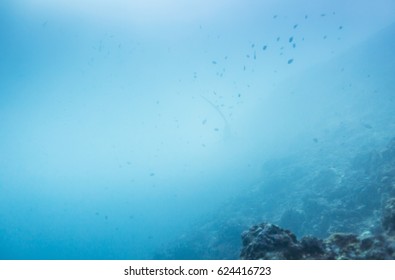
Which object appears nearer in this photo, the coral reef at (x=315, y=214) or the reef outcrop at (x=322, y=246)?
the reef outcrop at (x=322, y=246)

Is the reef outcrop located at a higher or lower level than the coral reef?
lower

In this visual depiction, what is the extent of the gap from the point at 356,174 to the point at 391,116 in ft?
81.5

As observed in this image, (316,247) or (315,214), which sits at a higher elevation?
(315,214)

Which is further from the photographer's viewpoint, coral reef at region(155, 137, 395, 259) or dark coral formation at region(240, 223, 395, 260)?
coral reef at region(155, 137, 395, 259)

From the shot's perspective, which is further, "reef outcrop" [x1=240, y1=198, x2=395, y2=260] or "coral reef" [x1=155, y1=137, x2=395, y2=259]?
"coral reef" [x1=155, y1=137, x2=395, y2=259]

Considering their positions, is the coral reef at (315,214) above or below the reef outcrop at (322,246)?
above

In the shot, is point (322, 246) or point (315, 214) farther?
point (315, 214)

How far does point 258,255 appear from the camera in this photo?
23.4 ft

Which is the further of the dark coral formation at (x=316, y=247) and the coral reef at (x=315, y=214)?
the coral reef at (x=315, y=214)

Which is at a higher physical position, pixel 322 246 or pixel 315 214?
pixel 315 214

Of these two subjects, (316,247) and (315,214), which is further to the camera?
(315,214)

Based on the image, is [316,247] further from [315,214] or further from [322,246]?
[315,214]

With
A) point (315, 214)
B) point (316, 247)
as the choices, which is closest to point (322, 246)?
point (316, 247)
